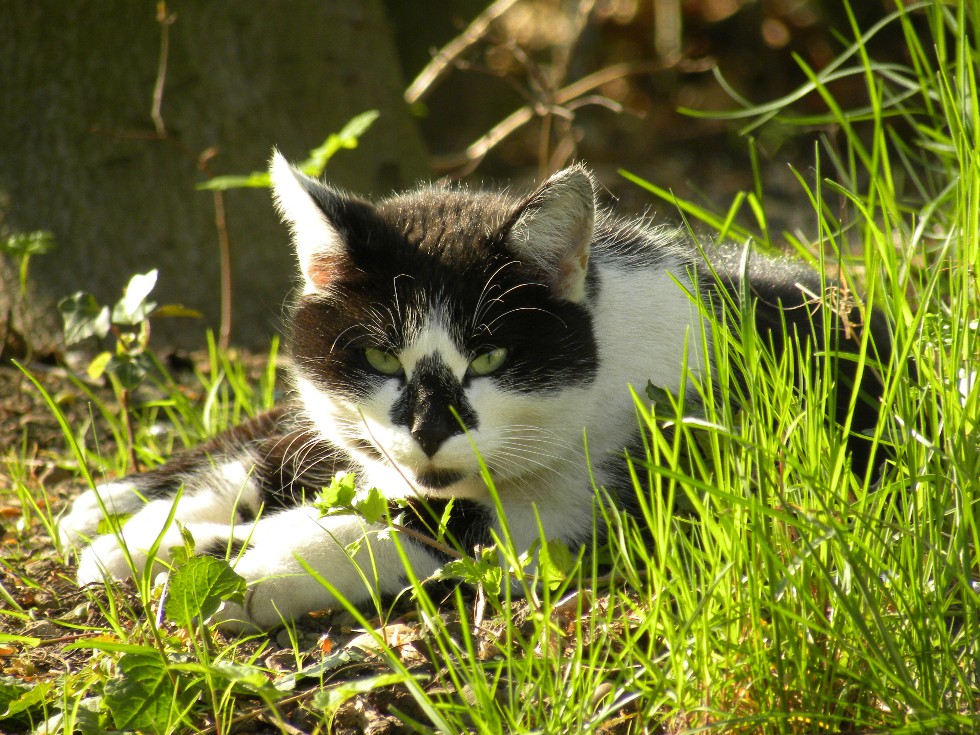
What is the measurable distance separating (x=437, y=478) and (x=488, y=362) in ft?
0.74

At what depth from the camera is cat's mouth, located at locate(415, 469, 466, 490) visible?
66.7 inches

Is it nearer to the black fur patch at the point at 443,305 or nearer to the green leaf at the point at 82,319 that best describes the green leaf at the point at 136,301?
the green leaf at the point at 82,319

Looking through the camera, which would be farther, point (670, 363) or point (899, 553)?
point (670, 363)

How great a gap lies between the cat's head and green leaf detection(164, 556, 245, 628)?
349 mm

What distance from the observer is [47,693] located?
1.41 m

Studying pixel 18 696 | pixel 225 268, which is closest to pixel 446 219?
pixel 18 696

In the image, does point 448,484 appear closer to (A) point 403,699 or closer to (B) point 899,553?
(A) point 403,699

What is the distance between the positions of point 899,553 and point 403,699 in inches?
27.9

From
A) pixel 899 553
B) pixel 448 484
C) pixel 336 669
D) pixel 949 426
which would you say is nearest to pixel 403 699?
pixel 336 669

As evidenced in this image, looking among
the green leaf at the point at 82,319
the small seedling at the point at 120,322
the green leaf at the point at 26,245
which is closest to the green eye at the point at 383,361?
the small seedling at the point at 120,322

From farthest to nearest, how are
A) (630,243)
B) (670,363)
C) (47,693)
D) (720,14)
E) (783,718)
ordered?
(720,14), (630,243), (670,363), (47,693), (783,718)

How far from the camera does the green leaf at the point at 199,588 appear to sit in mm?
1398

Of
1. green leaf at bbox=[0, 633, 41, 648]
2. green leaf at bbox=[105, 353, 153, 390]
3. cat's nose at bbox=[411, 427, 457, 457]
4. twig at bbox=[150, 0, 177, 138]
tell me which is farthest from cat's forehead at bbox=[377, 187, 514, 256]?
twig at bbox=[150, 0, 177, 138]

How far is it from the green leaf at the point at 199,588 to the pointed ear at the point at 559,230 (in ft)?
2.46
